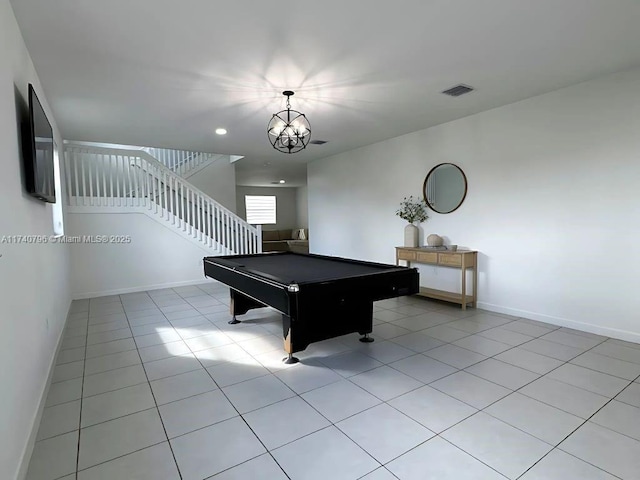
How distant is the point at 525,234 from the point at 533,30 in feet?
7.88

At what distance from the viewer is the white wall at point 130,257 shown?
5.63 meters

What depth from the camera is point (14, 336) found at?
1811 mm

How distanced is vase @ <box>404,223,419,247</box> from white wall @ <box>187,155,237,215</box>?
477 cm

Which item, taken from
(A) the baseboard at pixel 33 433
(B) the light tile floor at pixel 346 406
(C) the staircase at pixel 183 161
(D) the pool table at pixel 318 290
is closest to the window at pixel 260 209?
(C) the staircase at pixel 183 161

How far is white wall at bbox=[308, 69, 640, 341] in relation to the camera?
3.39 meters

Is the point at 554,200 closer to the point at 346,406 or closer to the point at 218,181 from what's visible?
the point at 346,406

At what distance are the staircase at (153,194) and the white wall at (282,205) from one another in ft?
15.8

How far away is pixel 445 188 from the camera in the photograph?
5059 mm

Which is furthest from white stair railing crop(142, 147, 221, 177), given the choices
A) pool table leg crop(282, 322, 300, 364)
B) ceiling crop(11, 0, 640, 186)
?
pool table leg crop(282, 322, 300, 364)

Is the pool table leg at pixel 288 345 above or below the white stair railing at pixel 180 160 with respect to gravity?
below

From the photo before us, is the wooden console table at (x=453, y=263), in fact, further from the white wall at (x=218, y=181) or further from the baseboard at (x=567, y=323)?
the white wall at (x=218, y=181)

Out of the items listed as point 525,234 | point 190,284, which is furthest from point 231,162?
point 525,234

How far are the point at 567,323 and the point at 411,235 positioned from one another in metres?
2.28

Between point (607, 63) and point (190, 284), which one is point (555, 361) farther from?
point (190, 284)
